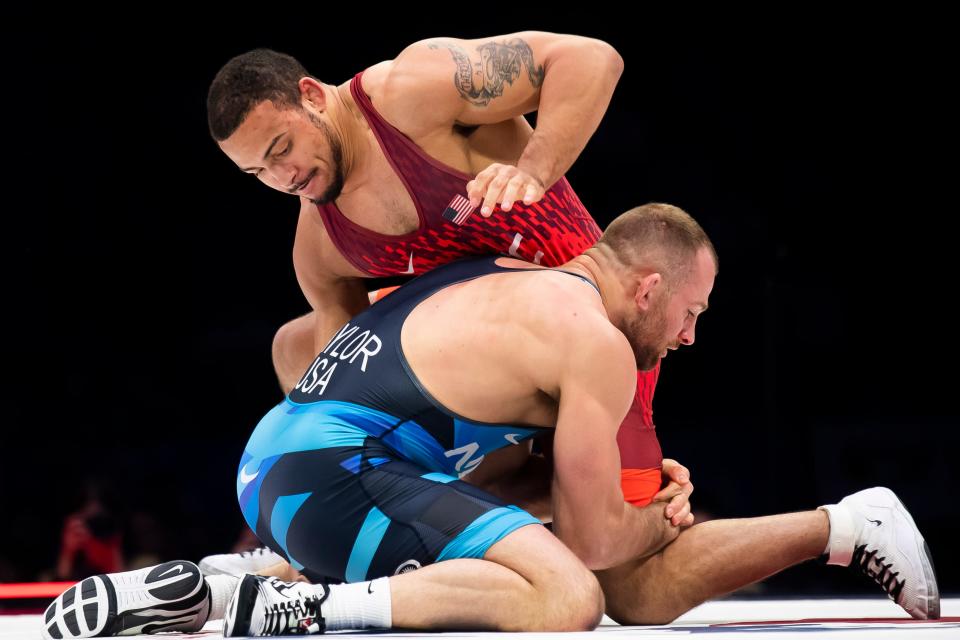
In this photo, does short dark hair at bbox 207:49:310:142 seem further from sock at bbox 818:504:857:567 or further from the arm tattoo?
sock at bbox 818:504:857:567

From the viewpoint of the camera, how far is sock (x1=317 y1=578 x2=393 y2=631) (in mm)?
1717

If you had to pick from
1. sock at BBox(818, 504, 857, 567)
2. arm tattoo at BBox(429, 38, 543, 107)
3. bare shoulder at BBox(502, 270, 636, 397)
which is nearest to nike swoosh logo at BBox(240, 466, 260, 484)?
bare shoulder at BBox(502, 270, 636, 397)

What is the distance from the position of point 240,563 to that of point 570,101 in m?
1.34

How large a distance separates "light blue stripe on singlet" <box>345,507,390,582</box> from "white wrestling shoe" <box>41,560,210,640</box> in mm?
262

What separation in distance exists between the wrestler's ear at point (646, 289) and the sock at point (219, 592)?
0.88 m

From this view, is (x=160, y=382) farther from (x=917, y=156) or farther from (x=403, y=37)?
(x=917, y=156)

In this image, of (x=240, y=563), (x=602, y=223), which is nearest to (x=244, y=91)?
(x=240, y=563)

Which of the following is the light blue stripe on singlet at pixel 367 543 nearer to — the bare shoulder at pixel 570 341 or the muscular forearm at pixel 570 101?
the bare shoulder at pixel 570 341

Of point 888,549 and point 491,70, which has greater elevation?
point 491,70

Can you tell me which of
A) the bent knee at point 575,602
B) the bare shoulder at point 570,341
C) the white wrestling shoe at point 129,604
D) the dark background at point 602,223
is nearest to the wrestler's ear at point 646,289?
the bare shoulder at point 570,341

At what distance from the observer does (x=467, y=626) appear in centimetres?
173

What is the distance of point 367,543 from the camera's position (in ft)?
6.14

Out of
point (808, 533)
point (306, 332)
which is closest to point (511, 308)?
point (808, 533)

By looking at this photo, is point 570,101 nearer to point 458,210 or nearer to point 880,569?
point 458,210
